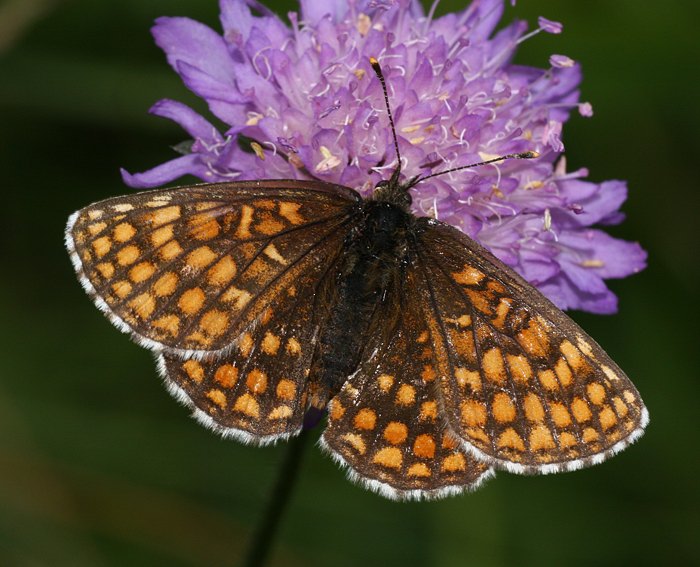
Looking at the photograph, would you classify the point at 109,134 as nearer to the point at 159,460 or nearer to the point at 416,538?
the point at 159,460

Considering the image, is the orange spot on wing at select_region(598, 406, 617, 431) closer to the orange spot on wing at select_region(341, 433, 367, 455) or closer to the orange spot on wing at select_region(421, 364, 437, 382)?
the orange spot on wing at select_region(421, 364, 437, 382)

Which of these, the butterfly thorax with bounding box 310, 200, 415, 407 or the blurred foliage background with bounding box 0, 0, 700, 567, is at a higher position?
the butterfly thorax with bounding box 310, 200, 415, 407

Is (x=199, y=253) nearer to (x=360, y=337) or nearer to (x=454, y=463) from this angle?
(x=360, y=337)

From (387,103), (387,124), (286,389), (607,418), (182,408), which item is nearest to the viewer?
(607,418)

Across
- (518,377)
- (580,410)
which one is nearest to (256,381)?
(518,377)

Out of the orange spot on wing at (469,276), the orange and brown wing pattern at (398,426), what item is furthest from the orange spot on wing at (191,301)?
the orange spot on wing at (469,276)

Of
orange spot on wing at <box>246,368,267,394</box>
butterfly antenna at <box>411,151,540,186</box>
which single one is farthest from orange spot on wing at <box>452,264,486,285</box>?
orange spot on wing at <box>246,368,267,394</box>
